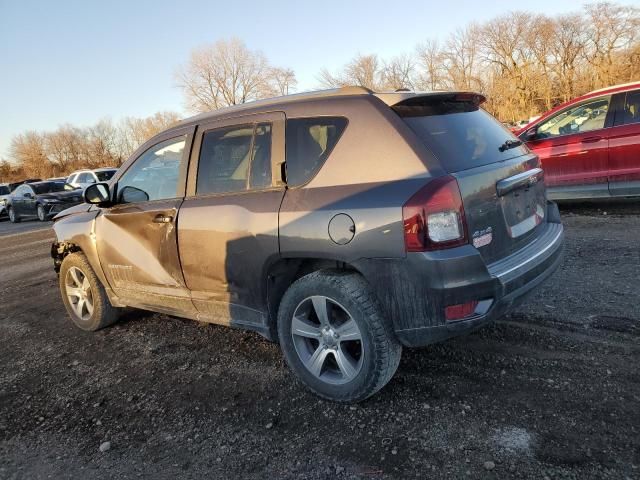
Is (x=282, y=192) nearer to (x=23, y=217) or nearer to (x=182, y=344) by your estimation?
(x=182, y=344)

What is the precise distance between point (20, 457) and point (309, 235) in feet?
6.85

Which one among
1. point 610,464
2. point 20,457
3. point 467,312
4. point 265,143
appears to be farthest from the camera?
point 265,143

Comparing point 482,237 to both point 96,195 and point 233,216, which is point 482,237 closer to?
point 233,216

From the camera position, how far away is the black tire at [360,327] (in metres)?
2.61

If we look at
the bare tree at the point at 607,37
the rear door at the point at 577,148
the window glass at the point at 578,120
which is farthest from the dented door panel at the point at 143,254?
the bare tree at the point at 607,37

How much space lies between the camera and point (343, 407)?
2834 millimetres

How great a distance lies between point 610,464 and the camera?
210 cm

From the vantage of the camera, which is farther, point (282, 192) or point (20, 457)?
point (282, 192)

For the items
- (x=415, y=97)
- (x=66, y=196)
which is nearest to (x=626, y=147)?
(x=415, y=97)

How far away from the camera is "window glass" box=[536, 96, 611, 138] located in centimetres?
702

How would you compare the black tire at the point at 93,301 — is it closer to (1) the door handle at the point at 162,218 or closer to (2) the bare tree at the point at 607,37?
(1) the door handle at the point at 162,218

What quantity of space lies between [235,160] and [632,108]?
6202 millimetres

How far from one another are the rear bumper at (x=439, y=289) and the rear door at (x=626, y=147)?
530 cm

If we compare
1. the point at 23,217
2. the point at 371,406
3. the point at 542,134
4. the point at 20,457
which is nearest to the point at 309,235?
the point at 371,406
